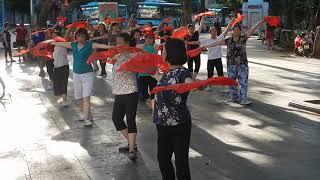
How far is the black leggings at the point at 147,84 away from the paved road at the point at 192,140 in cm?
29

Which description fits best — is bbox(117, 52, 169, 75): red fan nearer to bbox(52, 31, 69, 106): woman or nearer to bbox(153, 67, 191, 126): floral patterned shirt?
bbox(153, 67, 191, 126): floral patterned shirt

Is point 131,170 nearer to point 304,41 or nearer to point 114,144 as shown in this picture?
point 114,144

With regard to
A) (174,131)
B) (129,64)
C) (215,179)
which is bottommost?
(215,179)

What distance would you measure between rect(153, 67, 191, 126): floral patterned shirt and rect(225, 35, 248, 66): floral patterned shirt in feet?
20.1

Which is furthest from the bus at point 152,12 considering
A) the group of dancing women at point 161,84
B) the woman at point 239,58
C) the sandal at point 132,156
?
the sandal at point 132,156

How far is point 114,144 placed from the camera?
323 inches

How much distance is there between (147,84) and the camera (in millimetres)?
11562

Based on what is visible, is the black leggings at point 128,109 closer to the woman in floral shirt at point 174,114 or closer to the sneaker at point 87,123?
the woman in floral shirt at point 174,114

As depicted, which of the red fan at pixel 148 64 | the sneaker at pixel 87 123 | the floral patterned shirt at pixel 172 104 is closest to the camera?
the floral patterned shirt at pixel 172 104

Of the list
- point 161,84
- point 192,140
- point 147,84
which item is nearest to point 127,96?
point 192,140

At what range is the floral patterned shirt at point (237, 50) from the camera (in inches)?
438

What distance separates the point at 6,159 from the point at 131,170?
1.79 meters

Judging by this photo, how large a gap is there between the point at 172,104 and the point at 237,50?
20.6 ft

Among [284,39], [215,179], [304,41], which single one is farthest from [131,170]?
[284,39]
